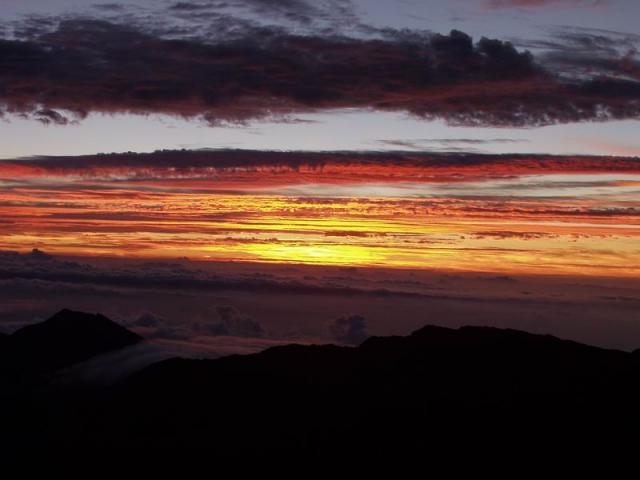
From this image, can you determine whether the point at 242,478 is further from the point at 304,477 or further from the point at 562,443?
the point at 562,443

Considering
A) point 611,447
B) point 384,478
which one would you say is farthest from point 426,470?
point 611,447

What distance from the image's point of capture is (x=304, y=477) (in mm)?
198375

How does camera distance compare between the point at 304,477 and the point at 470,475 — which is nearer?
the point at 470,475

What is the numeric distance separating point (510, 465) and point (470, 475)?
9.94 m

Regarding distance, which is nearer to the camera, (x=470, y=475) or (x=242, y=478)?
(x=470, y=475)

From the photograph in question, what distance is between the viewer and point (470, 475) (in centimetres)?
18638

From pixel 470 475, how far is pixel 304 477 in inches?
1466

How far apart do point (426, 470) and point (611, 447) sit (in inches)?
1578

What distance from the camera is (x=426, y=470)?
641ft

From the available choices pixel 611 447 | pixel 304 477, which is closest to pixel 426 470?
pixel 304 477

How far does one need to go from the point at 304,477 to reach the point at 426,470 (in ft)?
89.2

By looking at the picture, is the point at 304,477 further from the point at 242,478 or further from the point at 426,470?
the point at 426,470

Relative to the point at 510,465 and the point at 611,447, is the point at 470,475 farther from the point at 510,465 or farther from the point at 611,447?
the point at 611,447

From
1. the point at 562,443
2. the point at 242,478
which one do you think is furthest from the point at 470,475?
the point at 242,478
